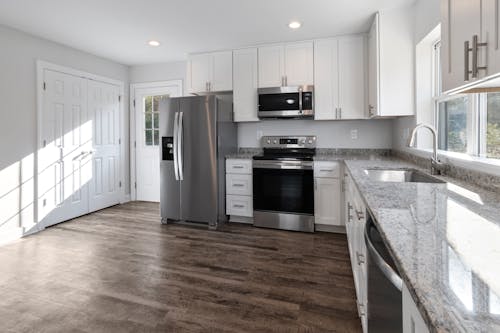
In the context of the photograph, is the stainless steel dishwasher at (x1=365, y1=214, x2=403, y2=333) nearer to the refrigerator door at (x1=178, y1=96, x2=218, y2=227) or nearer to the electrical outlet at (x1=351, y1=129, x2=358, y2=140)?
the refrigerator door at (x1=178, y1=96, x2=218, y2=227)

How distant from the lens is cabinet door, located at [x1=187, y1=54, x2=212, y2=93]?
4148mm

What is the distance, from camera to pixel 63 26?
3324mm

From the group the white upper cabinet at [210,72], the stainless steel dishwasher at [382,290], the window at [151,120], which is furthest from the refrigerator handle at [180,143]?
the stainless steel dishwasher at [382,290]

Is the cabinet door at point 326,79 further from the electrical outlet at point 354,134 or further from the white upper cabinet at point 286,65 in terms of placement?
the electrical outlet at point 354,134

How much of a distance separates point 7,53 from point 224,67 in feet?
8.39

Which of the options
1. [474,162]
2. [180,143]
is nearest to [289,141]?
[180,143]

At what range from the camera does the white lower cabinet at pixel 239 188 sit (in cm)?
375

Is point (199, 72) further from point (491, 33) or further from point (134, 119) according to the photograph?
point (491, 33)

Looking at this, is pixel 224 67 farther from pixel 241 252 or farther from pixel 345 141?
pixel 241 252

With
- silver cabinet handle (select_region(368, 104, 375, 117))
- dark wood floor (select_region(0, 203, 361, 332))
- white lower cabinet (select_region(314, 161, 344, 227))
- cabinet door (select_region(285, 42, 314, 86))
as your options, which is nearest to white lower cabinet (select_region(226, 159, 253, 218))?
dark wood floor (select_region(0, 203, 361, 332))

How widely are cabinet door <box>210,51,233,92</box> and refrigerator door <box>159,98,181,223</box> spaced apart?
70 cm

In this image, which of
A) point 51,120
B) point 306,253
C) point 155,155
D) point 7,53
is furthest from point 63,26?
point 306,253

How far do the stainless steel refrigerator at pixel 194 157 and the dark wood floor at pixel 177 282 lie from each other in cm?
35

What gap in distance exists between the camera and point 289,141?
13.1 ft
